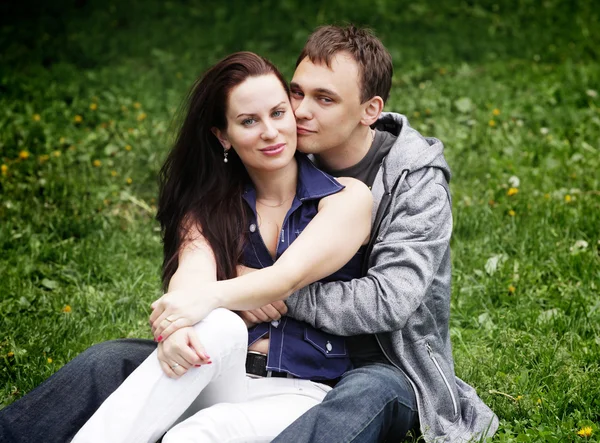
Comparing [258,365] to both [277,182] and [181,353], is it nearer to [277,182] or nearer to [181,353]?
[181,353]

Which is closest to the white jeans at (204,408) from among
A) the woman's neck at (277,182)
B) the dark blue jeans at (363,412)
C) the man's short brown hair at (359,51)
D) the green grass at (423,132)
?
the dark blue jeans at (363,412)

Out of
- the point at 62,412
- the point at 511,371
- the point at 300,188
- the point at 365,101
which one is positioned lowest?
the point at 511,371

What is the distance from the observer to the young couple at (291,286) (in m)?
2.80

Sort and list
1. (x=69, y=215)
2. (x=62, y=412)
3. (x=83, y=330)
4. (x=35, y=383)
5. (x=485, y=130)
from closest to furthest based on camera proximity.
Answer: (x=62, y=412)
(x=35, y=383)
(x=83, y=330)
(x=69, y=215)
(x=485, y=130)

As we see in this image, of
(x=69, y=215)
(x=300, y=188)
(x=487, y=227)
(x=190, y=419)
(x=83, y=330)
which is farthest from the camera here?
(x=69, y=215)

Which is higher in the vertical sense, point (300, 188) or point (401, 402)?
point (300, 188)

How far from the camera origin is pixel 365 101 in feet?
10.8

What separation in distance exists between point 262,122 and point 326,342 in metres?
0.79

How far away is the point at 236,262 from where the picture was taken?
10.4ft

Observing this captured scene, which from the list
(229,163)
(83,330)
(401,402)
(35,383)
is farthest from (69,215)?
(401,402)

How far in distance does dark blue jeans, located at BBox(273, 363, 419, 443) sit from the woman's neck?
673 mm

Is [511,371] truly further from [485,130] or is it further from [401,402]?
[485,130]

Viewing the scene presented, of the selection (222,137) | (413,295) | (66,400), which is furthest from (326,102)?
(66,400)

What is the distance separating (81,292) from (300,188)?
1767mm
